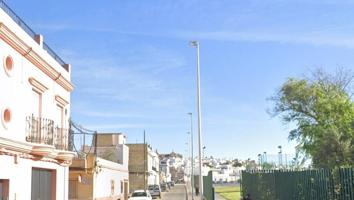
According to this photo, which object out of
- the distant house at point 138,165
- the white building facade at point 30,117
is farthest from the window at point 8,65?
the distant house at point 138,165

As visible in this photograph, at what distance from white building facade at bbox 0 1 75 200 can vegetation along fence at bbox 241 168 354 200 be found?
28.4 feet

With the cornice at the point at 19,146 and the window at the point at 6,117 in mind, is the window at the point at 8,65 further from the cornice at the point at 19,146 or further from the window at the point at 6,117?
the cornice at the point at 19,146

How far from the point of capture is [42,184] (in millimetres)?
23109

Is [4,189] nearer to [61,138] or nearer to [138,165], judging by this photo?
[61,138]

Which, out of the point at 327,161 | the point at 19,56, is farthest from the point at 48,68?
the point at 327,161

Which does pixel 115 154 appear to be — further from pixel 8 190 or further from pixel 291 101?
pixel 8 190

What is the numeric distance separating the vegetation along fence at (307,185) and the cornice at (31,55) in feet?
33.4

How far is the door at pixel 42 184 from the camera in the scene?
21812mm

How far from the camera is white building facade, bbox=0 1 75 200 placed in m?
18.2

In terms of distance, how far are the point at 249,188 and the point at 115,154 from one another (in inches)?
1519

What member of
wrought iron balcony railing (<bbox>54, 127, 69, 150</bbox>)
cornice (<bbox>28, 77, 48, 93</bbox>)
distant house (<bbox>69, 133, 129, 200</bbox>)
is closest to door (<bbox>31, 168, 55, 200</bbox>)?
wrought iron balcony railing (<bbox>54, 127, 69, 150</bbox>)

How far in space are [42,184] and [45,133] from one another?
91.3 inches

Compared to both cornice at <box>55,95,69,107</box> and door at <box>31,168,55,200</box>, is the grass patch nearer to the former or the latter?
cornice at <box>55,95,69,107</box>

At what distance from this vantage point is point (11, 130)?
1878 centimetres
